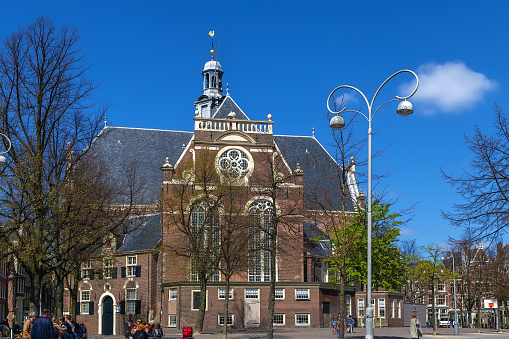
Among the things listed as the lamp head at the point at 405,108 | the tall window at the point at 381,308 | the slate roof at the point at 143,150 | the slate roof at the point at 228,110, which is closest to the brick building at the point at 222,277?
the slate roof at the point at 143,150

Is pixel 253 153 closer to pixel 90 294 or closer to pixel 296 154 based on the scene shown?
pixel 296 154

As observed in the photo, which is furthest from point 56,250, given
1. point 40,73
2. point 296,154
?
point 296,154

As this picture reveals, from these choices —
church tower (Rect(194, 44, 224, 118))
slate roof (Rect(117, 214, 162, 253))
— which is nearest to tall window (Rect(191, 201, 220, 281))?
slate roof (Rect(117, 214, 162, 253))

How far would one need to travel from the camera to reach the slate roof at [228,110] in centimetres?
6644

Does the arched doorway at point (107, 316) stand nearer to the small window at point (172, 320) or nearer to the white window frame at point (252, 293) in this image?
the small window at point (172, 320)

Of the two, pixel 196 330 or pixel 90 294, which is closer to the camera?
pixel 196 330

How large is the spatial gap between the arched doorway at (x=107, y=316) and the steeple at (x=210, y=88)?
102ft

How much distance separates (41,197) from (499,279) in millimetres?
71974

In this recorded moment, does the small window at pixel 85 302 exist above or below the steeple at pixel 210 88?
below

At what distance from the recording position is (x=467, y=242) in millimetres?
20688

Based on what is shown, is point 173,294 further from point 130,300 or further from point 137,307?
point 130,300

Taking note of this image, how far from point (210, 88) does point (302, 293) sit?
37.3 meters

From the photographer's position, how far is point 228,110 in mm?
67312

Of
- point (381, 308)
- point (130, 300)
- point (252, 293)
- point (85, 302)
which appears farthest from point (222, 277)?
point (381, 308)
